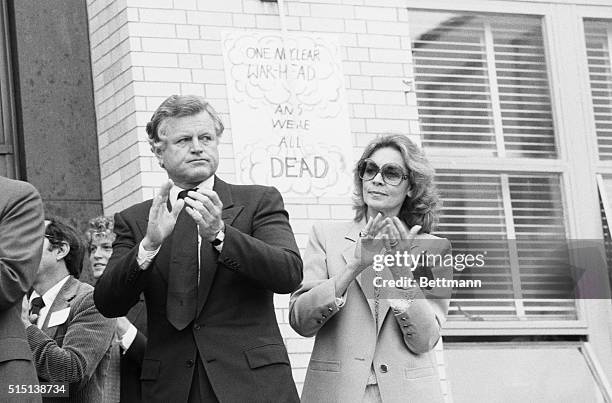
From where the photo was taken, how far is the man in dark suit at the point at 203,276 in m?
5.86

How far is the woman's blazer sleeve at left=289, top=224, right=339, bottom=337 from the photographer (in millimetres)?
6223

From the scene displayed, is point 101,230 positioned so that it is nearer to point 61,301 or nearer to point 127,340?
point 61,301

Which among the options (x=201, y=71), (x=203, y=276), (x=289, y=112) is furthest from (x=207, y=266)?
(x=289, y=112)

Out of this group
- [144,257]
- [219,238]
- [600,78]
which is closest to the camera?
[219,238]

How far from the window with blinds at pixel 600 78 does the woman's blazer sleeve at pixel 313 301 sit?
4.33 m

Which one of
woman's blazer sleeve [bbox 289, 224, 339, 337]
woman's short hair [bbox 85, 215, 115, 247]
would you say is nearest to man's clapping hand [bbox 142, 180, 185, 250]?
woman's blazer sleeve [bbox 289, 224, 339, 337]

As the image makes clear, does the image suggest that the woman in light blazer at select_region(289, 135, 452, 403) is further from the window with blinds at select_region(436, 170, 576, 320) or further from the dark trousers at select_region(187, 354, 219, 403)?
the window with blinds at select_region(436, 170, 576, 320)

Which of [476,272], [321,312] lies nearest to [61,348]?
[321,312]

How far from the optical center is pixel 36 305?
6.83 metres

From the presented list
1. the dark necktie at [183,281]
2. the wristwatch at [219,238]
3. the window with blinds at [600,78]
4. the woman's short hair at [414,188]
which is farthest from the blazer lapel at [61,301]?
the window with blinds at [600,78]

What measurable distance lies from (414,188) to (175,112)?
3.49 ft

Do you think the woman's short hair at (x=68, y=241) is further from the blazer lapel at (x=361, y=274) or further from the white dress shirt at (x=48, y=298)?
the blazer lapel at (x=361, y=274)

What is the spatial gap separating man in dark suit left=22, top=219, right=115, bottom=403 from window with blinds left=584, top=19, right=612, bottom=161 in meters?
4.55

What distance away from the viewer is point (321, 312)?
622cm
